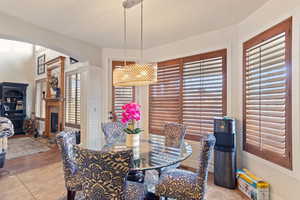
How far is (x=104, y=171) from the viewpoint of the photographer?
4.27 feet

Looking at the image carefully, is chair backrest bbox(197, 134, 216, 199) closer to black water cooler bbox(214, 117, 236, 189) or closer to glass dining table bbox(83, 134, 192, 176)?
glass dining table bbox(83, 134, 192, 176)

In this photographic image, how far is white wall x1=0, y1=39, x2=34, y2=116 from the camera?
7.00 meters

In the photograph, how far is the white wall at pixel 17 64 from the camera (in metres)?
7.00

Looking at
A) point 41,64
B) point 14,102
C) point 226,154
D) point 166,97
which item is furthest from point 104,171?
point 14,102

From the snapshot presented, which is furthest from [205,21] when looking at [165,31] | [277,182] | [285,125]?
[277,182]

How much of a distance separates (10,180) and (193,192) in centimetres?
321

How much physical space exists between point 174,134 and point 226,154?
34.4 inches

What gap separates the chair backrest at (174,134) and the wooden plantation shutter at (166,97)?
2.83 ft

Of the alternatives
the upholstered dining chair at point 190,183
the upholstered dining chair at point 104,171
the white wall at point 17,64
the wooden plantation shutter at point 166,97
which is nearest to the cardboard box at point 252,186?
the upholstered dining chair at point 190,183

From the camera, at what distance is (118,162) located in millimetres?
1271

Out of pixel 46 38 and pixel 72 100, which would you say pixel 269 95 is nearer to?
pixel 46 38

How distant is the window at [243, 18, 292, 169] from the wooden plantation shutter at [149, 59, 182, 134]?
1.38m

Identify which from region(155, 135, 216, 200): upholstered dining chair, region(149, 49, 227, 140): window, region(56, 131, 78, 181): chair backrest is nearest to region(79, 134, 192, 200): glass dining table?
region(155, 135, 216, 200): upholstered dining chair

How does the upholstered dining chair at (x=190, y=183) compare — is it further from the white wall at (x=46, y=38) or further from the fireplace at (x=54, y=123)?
the fireplace at (x=54, y=123)
